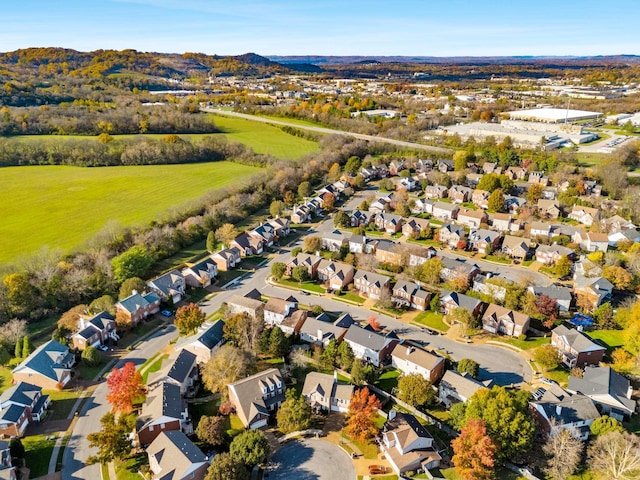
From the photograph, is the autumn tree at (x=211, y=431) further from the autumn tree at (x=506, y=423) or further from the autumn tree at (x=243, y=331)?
the autumn tree at (x=506, y=423)

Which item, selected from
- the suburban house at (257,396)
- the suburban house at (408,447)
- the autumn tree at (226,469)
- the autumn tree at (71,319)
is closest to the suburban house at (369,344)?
the suburban house at (257,396)

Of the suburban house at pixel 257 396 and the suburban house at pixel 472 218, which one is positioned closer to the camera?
the suburban house at pixel 257 396

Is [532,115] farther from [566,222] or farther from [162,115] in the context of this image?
[162,115]

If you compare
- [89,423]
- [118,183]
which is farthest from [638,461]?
[118,183]

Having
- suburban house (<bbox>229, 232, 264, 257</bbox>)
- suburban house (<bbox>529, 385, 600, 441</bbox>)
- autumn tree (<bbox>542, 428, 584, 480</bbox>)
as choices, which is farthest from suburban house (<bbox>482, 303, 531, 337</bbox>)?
suburban house (<bbox>229, 232, 264, 257</bbox>)

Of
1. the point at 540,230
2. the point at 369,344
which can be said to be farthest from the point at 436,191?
the point at 369,344

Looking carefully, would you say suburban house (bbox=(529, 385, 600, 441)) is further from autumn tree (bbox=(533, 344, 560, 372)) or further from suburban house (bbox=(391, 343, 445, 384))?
suburban house (bbox=(391, 343, 445, 384))

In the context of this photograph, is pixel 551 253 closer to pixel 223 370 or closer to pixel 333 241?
pixel 333 241
